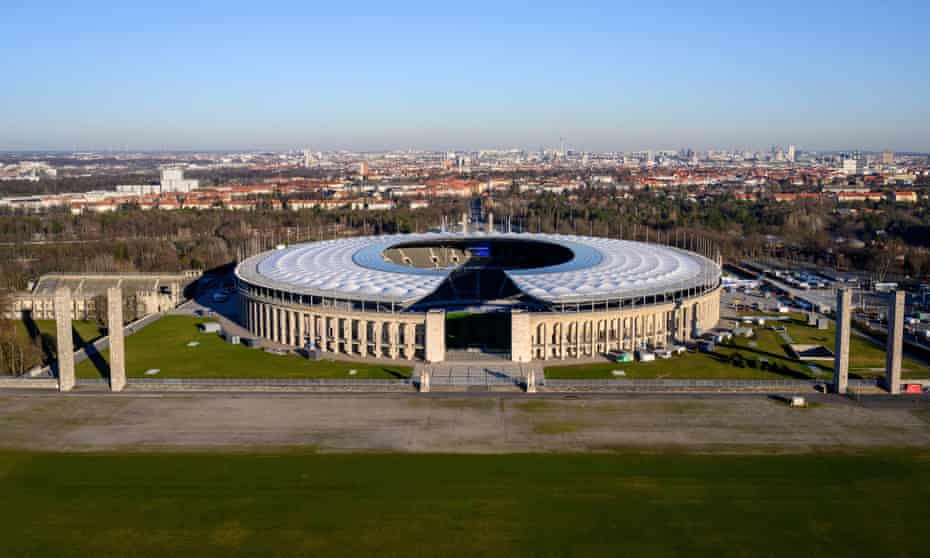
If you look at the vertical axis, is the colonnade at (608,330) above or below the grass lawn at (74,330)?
above

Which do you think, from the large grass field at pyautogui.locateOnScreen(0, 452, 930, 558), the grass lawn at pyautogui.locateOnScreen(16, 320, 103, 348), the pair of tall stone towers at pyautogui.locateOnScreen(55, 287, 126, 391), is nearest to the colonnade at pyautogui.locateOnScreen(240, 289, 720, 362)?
the pair of tall stone towers at pyautogui.locateOnScreen(55, 287, 126, 391)

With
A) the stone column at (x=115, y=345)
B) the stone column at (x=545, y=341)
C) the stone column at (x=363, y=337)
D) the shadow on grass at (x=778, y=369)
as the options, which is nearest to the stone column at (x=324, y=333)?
the stone column at (x=363, y=337)

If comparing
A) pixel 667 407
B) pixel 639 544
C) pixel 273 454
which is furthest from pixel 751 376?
pixel 273 454

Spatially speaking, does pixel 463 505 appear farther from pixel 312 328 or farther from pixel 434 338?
pixel 312 328

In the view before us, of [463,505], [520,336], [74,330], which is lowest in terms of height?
[463,505]

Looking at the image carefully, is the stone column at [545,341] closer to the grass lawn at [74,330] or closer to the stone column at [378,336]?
the stone column at [378,336]

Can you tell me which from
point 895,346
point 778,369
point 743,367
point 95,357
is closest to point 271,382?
point 95,357
